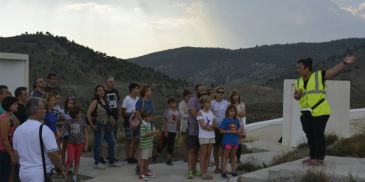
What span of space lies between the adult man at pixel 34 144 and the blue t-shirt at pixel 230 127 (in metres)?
4.90

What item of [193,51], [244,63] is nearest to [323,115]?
[244,63]

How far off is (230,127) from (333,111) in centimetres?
629

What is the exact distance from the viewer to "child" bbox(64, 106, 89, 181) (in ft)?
32.3

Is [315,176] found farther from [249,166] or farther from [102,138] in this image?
[102,138]

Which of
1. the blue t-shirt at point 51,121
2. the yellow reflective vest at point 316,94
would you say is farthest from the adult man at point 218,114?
the blue t-shirt at point 51,121

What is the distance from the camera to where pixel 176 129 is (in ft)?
37.9

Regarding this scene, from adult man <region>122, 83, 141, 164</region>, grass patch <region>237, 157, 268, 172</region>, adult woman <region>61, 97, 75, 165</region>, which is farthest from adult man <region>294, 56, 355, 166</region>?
adult woman <region>61, 97, 75, 165</region>

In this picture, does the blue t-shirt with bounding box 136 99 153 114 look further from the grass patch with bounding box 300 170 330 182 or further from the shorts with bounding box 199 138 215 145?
the grass patch with bounding box 300 170 330 182

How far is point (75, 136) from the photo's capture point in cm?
984

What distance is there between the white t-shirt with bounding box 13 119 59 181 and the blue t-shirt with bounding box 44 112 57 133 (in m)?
3.60

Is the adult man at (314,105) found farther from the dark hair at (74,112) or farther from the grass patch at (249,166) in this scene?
the dark hair at (74,112)

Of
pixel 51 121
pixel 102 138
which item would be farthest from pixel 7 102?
pixel 102 138

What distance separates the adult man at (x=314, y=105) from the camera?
27.6ft

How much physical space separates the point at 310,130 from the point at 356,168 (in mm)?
894
